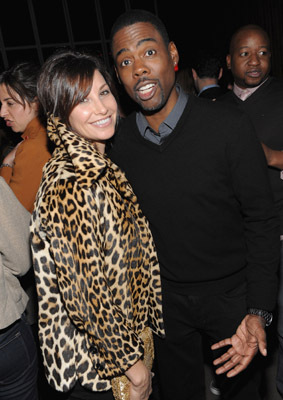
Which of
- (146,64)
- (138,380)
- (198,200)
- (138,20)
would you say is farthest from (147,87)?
(138,380)

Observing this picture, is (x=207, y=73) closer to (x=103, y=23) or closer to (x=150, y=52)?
(x=150, y=52)

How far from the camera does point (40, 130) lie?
7.50 feet

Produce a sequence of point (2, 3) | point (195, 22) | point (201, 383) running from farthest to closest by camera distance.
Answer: point (195, 22), point (2, 3), point (201, 383)

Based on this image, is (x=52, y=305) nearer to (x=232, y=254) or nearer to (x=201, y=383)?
(x=232, y=254)

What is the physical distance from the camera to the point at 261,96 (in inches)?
91.6

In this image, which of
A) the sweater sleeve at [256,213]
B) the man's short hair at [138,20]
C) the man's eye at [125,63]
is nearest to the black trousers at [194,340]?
the sweater sleeve at [256,213]

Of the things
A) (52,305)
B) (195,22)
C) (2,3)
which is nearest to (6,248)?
(52,305)

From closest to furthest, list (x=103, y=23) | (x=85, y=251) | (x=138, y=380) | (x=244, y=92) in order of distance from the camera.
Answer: (x=85, y=251) → (x=138, y=380) → (x=244, y=92) → (x=103, y=23)

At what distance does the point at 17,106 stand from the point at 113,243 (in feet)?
4.61

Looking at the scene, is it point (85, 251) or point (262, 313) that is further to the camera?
point (262, 313)

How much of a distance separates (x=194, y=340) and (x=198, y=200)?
0.79 m

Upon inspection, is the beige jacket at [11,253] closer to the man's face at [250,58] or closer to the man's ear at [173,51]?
the man's ear at [173,51]

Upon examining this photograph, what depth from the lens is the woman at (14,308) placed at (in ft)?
5.26

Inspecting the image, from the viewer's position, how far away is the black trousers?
69.4 inches
